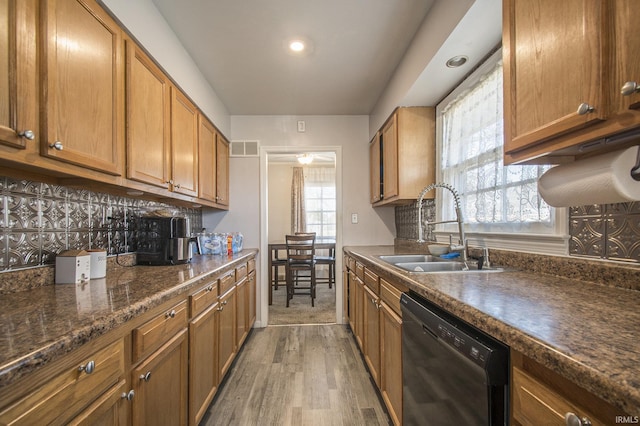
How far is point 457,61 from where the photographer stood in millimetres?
1661

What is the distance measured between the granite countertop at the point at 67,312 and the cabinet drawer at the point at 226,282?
431 millimetres

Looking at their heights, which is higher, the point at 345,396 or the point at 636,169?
the point at 636,169

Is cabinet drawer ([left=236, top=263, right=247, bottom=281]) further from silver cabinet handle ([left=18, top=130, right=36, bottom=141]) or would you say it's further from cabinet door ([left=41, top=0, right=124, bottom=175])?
silver cabinet handle ([left=18, top=130, right=36, bottom=141])

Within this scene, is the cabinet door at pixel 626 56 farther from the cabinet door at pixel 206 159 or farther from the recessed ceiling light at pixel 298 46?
the cabinet door at pixel 206 159

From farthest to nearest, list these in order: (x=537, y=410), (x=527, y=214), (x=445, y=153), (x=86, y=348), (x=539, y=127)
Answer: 1. (x=445, y=153)
2. (x=527, y=214)
3. (x=539, y=127)
4. (x=86, y=348)
5. (x=537, y=410)

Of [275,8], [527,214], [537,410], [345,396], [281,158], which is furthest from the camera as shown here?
[281,158]

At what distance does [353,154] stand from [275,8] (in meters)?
1.87

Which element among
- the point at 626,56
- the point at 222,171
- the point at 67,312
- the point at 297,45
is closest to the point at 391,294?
the point at 626,56

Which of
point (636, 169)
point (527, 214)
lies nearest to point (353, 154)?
point (527, 214)

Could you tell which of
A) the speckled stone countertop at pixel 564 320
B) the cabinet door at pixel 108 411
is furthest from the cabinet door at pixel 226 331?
the speckled stone countertop at pixel 564 320

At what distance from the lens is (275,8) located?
1.62 meters

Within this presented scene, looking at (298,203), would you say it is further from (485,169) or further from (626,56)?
(626,56)

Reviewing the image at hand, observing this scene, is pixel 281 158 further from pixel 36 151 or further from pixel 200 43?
pixel 36 151

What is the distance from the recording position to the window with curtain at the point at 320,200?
5711mm
